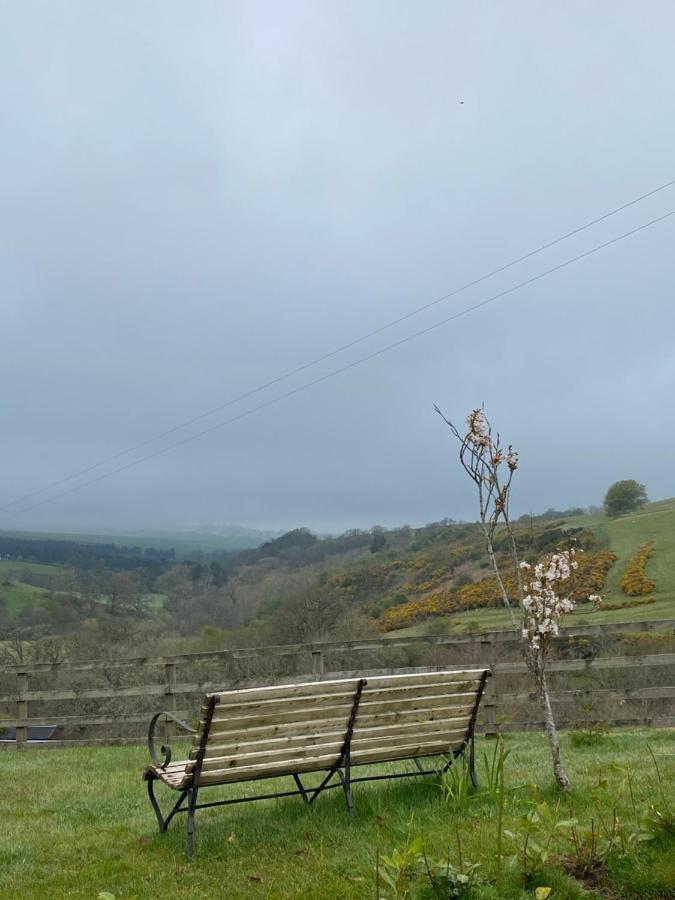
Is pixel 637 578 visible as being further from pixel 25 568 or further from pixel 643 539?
pixel 25 568

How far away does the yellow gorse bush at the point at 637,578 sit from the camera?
92.8 ft

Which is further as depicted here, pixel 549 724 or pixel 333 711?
pixel 549 724

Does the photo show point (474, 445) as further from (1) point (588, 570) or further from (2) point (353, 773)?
(1) point (588, 570)

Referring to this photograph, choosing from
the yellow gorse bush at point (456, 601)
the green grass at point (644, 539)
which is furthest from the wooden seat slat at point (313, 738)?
the yellow gorse bush at point (456, 601)

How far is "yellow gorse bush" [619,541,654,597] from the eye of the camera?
28281 mm

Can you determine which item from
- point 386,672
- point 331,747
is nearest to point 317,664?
point 386,672

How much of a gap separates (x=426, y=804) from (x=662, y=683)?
48.7 ft

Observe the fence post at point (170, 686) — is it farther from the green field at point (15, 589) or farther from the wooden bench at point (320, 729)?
the green field at point (15, 589)

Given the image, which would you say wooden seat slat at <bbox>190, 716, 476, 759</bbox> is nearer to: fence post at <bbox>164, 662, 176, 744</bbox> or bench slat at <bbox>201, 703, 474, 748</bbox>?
bench slat at <bbox>201, 703, 474, 748</bbox>

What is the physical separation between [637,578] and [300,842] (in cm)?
2716

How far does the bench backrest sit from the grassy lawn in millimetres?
320

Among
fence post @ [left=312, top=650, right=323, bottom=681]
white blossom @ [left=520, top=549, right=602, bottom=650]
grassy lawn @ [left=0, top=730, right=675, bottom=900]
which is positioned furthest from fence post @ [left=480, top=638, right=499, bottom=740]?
white blossom @ [left=520, top=549, right=602, bottom=650]

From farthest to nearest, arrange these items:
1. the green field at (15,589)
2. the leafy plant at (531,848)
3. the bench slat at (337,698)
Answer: the green field at (15,589), the bench slat at (337,698), the leafy plant at (531,848)

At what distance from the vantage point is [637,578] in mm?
29312
